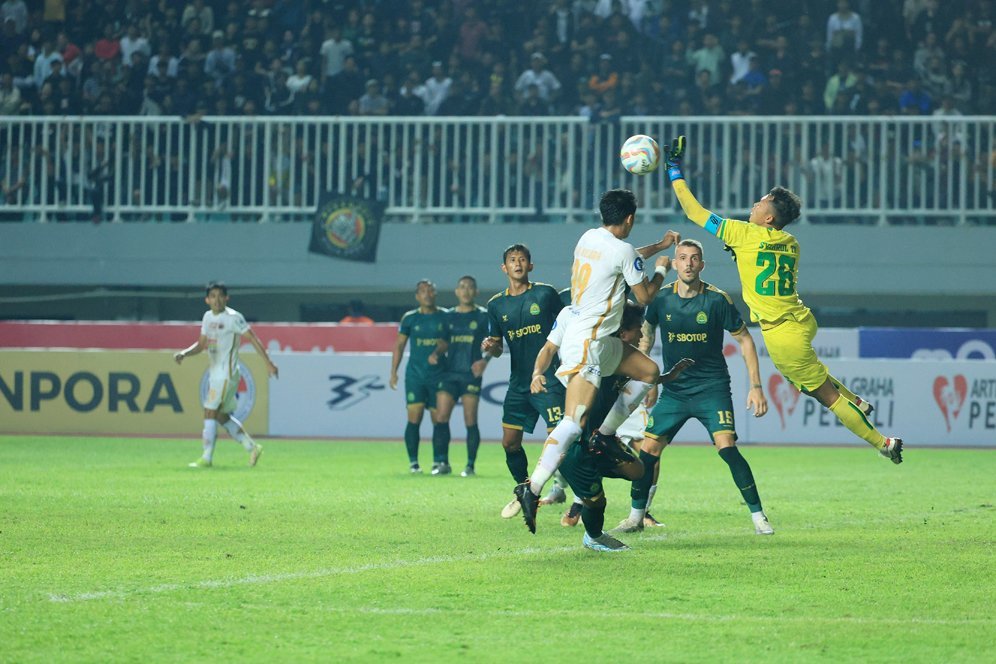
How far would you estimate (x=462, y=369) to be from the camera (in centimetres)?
1579

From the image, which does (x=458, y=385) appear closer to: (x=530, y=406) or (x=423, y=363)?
(x=423, y=363)

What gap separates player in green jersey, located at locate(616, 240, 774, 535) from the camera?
391 inches

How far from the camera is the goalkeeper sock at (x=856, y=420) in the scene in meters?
9.61

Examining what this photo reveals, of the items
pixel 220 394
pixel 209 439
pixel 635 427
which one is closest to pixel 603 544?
pixel 635 427

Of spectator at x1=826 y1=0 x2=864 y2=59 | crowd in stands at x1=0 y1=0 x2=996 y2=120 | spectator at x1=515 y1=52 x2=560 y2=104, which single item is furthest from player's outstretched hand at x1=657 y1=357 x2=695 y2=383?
spectator at x1=826 y1=0 x2=864 y2=59

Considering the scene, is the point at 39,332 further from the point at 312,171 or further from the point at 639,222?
the point at 639,222

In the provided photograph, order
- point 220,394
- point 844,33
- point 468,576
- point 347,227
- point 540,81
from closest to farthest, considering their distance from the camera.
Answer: point 468,576
point 220,394
point 347,227
point 844,33
point 540,81

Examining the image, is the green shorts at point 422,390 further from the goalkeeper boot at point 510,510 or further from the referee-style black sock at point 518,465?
the goalkeeper boot at point 510,510

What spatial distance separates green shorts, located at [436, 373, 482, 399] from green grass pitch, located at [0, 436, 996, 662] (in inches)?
73.8

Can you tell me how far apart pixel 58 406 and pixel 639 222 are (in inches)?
365

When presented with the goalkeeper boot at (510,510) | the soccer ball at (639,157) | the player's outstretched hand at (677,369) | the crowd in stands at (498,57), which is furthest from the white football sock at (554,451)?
the crowd in stands at (498,57)

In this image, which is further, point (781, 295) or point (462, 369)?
point (462, 369)

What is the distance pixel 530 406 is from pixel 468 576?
3.30 meters

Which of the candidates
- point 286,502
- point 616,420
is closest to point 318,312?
point 286,502
